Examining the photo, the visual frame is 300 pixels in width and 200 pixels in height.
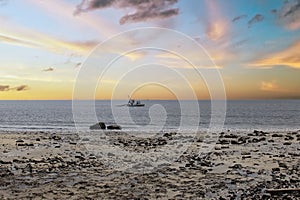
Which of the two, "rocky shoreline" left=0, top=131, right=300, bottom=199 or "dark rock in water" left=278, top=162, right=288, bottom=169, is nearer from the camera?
"rocky shoreline" left=0, top=131, right=300, bottom=199

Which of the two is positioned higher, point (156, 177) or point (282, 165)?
point (156, 177)

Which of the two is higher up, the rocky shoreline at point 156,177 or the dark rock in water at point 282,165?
the rocky shoreline at point 156,177

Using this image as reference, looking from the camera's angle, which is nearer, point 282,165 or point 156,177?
point 156,177

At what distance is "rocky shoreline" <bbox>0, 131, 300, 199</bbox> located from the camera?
13.3 meters

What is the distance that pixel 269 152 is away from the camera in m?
26.2

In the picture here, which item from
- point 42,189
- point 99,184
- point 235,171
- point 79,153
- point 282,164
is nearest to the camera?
point 42,189

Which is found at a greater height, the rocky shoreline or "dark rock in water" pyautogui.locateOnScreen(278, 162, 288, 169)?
the rocky shoreline

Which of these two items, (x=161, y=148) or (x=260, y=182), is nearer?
(x=260, y=182)

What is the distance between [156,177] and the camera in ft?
54.4

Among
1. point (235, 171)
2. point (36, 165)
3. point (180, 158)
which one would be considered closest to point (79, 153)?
point (36, 165)

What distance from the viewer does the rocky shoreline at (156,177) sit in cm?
1332

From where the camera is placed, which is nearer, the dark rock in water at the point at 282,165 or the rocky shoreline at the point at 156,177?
the rocky shoreline at the point at 156,177

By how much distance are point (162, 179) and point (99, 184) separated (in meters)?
3.03

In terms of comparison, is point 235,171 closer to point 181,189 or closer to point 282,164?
point 282,164
